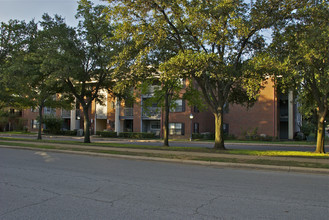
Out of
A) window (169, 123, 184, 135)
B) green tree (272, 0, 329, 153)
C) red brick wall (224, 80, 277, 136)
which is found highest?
green tree (272, 0, 329, 153)

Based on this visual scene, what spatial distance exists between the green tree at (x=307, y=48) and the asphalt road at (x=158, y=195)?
5649 millimetres

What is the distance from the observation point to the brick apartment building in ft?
118

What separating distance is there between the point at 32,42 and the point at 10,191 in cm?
1902

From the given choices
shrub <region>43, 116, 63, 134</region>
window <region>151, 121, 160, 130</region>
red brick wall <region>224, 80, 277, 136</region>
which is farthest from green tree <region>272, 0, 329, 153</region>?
shrub <region>43, 116, 63, 134</region>

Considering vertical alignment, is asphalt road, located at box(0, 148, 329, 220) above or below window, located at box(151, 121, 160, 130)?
below

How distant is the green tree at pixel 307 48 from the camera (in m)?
12.7

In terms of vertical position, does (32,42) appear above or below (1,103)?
above

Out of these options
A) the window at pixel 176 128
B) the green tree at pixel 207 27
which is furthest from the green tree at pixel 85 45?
the window at pixel 176 128

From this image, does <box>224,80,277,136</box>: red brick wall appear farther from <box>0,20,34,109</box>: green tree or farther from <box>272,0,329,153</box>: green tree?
<box>0,20,34,109</box>: green tree

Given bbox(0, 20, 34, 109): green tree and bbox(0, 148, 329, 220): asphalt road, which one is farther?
bbox(0, 20, 34, 109): green tree

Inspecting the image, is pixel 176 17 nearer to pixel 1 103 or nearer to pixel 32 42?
pixel 32 42

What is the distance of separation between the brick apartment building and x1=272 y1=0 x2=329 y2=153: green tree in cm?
1853

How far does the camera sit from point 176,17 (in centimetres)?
1468

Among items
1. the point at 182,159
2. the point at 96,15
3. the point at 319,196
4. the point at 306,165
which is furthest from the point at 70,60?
the point at 319,196
